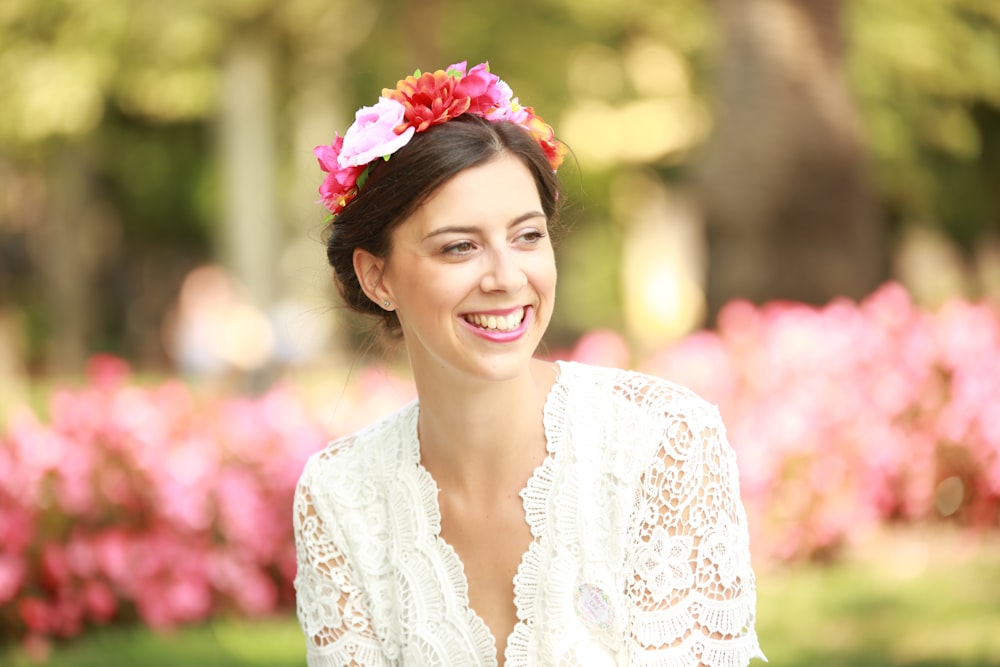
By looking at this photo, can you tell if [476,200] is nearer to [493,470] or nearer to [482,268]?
[482,268]

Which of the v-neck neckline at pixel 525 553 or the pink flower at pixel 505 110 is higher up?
the pink flower at pixel 505 110

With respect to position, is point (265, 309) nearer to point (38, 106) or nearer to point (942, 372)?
point (38, 106)

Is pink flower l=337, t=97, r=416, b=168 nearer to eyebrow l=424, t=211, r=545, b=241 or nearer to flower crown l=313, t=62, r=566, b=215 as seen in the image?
flower crown l=313, t=62, r=566, b=215

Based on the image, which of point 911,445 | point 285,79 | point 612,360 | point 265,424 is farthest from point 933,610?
point 285,79

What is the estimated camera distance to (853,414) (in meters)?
7.21

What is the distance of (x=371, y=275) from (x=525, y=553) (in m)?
0.70

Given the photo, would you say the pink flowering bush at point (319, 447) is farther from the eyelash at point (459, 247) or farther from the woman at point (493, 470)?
the eyelash at point (459, 247)

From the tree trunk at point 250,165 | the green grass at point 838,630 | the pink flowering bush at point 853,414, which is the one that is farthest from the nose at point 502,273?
the tree trunk at point 250,165

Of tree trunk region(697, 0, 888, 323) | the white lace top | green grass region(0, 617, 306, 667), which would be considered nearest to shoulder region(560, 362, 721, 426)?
the white lace top

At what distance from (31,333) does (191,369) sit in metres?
16.0

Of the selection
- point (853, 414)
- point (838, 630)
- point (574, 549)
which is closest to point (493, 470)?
point (574, 549)

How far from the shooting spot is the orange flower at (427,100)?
297 centimetres

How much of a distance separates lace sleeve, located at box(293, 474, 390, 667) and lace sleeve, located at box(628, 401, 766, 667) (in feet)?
2.11

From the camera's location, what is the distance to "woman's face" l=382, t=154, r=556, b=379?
2904mm
